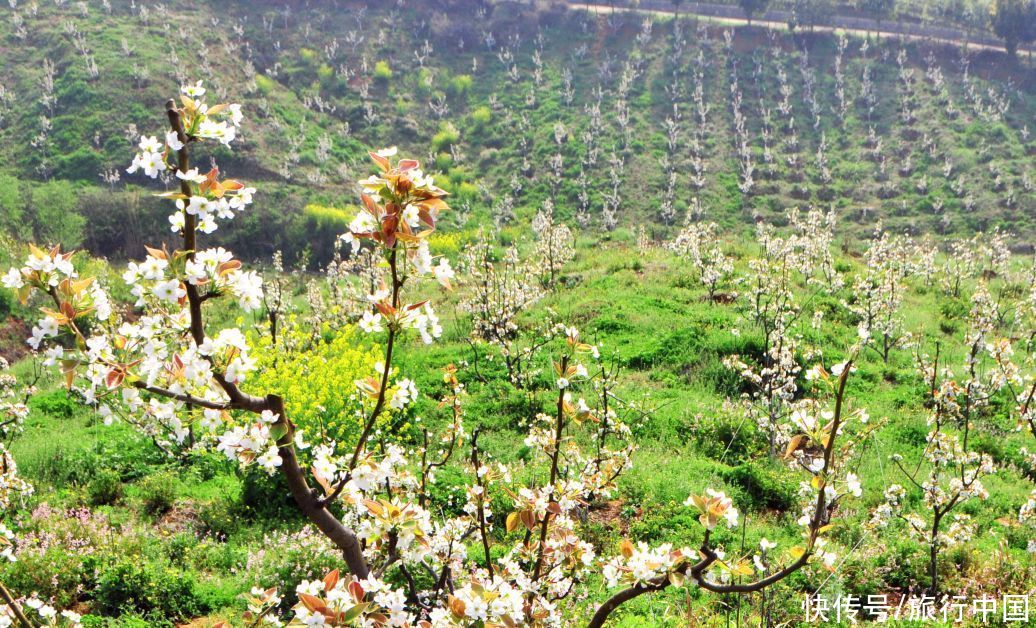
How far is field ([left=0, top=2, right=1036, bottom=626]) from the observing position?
7.77 feet

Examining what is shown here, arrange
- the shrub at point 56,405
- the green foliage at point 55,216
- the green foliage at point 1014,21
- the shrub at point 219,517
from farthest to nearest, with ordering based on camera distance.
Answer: the green foliage at point 1014,21 → the green foliage at point 55,216 → the shrub at point 56,405 → the shrub at point 219,517

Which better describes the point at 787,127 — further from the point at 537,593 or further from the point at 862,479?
the point at 537,593

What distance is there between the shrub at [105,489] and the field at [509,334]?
3 cm

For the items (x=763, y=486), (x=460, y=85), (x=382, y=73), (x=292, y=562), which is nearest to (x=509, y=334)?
(x=763, y=486)

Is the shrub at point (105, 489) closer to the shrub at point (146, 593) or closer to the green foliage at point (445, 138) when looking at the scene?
the shrub at point (146, 593)

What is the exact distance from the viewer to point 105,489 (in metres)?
7.66

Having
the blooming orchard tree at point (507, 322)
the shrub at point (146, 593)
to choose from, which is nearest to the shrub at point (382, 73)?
the blooming orchard tree at point (507, 322)

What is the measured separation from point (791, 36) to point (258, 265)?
119 ft

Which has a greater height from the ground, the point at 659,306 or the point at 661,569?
the point at 661,569

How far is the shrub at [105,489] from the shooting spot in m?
7.59

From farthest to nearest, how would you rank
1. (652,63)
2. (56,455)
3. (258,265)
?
(652,63) < (258,265) < (56,455)

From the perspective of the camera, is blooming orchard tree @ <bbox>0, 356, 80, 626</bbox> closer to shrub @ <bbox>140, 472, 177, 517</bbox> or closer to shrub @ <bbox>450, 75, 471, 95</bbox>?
shrub @ <bbox>140, 472, 177, 517</bbox>

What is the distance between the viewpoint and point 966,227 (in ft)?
89.0

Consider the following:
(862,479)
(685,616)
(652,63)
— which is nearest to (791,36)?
(652,63)
